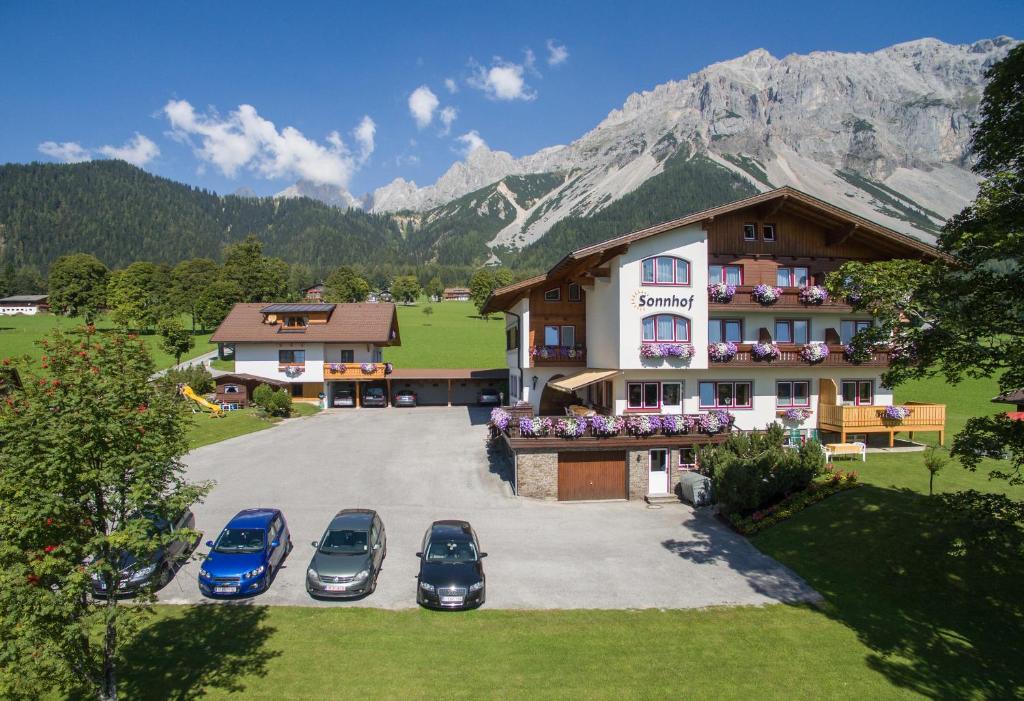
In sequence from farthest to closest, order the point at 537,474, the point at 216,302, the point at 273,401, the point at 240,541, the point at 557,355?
the point at 216,302, the point at 273,401, the point at 557,355, the point at 537,474, the point at 240,541

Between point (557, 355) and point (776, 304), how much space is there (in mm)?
11299

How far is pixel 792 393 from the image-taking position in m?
28.6

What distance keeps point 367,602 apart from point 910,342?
50.2 ft

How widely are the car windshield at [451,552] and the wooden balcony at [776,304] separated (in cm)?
1675

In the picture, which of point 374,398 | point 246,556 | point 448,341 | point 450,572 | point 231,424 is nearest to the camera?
point 450,572

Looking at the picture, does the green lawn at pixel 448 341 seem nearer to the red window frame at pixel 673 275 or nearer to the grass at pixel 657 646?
the red window frame at pixel 673 275

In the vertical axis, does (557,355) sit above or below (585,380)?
above

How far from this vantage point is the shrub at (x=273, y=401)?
40519 millimetres

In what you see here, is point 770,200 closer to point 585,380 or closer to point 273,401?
point 585,380

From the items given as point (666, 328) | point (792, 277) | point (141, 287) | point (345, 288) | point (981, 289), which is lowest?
point (666, 328)

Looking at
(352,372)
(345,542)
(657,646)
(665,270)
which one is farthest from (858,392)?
(352,372)

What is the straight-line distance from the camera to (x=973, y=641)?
13.1 meters

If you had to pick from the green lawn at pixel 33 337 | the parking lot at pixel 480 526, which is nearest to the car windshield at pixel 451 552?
the parking lot at pixel 480 526

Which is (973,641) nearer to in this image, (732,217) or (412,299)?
(732,217)
